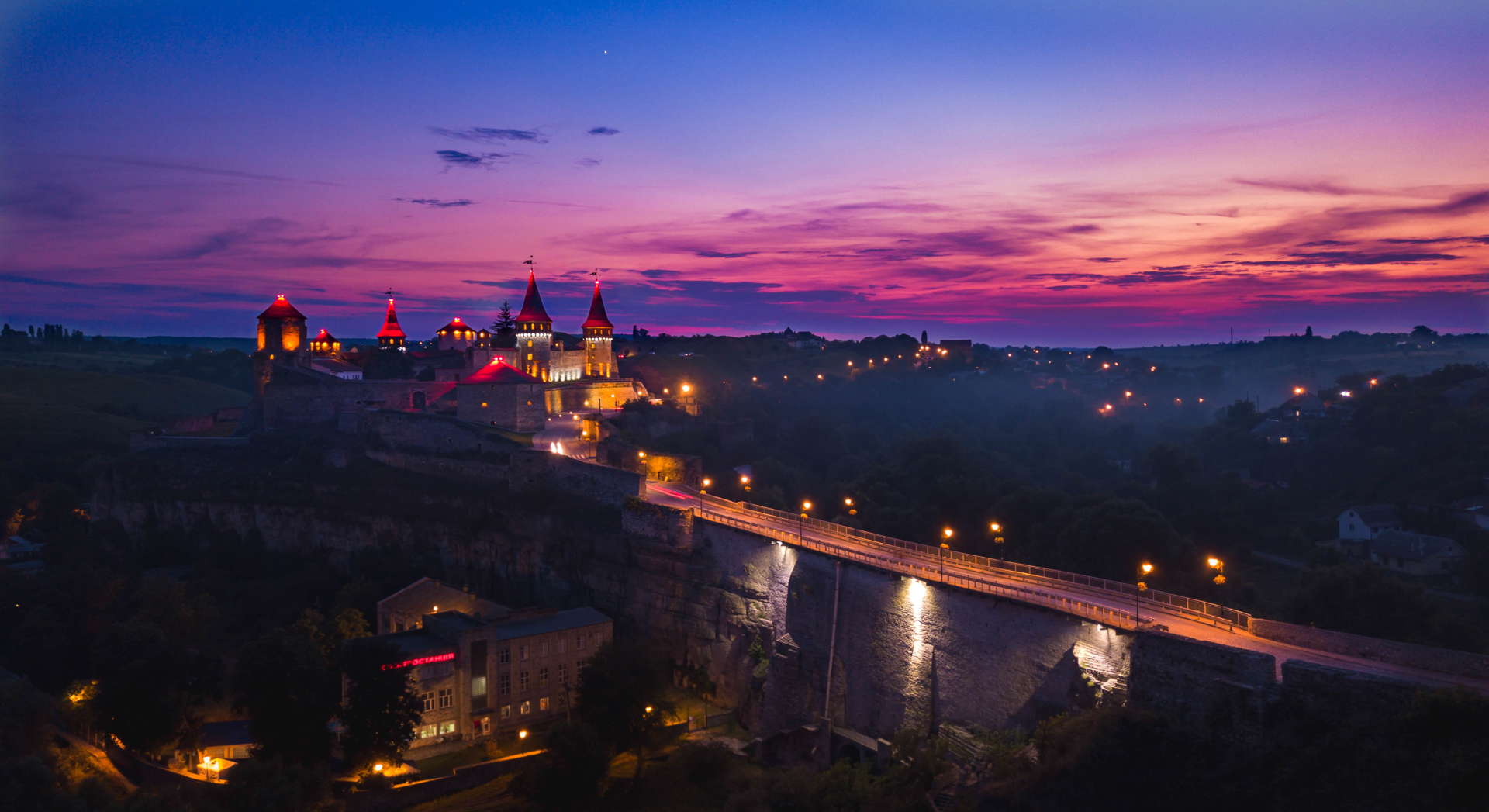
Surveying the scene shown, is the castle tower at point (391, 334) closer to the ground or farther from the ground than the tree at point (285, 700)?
farther from the ground

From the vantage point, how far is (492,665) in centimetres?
3666

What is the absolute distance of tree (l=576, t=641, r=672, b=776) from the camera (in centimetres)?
3391

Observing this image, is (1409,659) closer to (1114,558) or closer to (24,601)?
(1114,558)

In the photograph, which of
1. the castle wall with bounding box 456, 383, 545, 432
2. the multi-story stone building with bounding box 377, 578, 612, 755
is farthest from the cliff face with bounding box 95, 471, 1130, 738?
the castle wall with bounding box 456, 383, 545, 432

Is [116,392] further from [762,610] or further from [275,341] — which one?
[762,610]

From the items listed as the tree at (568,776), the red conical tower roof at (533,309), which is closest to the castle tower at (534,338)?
the red conical tower roof at (533,309)

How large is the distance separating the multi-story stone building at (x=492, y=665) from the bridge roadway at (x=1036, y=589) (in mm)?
7464

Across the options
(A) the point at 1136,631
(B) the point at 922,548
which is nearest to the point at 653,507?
(B) the point at 922,548

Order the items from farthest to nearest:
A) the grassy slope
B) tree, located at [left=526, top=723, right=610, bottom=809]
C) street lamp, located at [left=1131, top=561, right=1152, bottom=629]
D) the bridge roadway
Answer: the grassy slope < tree, located at [left=526, top=723, right=610, bottom=809] < street lamp, located at [left=1131, top=561, right=1152, bottom=629] < the bridge roadway

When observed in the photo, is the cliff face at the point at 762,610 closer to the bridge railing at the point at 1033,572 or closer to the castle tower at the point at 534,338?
the bridge railing at the point at 1033,572

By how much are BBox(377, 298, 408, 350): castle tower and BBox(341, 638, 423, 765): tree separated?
47.5 m

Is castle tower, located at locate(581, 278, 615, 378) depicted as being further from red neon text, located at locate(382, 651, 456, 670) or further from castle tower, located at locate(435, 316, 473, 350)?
red neon text, located at locate(382, 651, 456, 670)

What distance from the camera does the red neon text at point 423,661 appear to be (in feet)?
113

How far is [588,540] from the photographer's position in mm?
45531
